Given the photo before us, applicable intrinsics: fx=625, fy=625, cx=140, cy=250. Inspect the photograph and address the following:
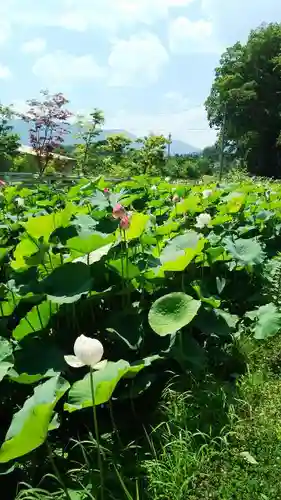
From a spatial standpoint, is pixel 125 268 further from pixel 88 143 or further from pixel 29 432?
pixel 88 143

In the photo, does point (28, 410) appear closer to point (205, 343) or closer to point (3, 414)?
point (3, 414)

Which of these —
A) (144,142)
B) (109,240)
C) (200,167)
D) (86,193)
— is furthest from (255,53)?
(109,240)

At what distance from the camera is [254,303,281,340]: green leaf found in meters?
2.56

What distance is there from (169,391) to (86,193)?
93.5 inches

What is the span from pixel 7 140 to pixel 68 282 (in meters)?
15.4

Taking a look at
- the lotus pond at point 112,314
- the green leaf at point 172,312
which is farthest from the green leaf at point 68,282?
the green leaf at point 172,312

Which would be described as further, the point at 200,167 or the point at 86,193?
the point at 200,167

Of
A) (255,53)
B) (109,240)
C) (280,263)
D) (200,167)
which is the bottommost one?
(200,167)

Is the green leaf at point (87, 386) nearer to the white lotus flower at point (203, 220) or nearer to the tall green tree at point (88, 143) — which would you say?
the white lotus flower at point (203, 220)

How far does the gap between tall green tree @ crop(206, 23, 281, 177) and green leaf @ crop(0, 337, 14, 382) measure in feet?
95.8

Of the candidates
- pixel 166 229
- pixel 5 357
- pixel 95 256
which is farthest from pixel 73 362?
pixel 166 229

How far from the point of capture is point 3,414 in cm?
234

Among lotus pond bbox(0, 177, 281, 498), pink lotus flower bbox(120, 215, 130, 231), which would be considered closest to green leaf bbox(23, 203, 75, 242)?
lotus pond bbox(0, 177, 281, 498)

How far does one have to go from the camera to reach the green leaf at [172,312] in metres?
2.21
